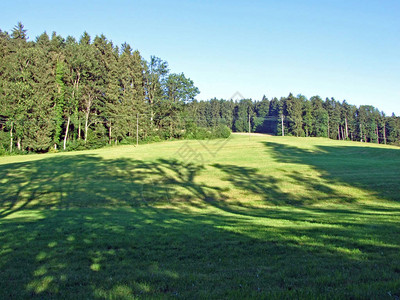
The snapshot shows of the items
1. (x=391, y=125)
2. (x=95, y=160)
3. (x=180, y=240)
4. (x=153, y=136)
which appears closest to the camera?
(x=180, y=240)

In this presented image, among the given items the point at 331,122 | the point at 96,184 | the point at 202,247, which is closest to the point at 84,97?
the point at 96,184

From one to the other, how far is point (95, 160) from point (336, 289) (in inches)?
1229

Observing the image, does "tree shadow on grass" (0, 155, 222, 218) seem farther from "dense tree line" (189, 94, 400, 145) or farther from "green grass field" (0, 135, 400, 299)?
"dense tree line" (189, 94, 400, 145)

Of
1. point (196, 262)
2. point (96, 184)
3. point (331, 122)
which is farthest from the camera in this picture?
point (331, 122)

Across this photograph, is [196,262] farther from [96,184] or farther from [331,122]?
[331,122]

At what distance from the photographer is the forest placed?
49000 mm

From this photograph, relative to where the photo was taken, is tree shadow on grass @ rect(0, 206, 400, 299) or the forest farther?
the forest

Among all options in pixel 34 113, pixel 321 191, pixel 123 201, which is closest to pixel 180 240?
pixel 123 201

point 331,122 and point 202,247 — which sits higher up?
point 331,122

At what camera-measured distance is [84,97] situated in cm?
5953

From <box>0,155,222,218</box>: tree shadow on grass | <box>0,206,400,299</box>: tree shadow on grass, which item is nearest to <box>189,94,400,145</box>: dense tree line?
<box>0,155,222,218</box>: tree shadow on grass

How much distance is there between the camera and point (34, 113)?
48.9 meters

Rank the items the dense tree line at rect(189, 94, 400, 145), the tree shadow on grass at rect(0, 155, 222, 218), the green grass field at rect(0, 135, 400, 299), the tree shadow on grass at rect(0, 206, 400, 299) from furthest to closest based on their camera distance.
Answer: the dense tree line at rect(189, 94, 400, 145)
the tree shadow on grass at rect(0, 155, 222, 218)
the green grass field at rect(0, 135, 400, 299)
the tree shadow on grass at rect(0, 206, 400, 299)

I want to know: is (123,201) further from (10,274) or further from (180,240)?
(10,274)
